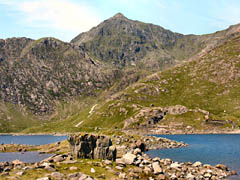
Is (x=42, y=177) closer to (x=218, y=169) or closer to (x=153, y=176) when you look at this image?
(x=153, y=176)

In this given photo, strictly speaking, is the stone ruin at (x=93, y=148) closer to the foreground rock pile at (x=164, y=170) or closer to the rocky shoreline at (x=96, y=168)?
the rocky shoreline at (x=96, y=168)

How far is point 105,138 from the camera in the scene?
57.8m

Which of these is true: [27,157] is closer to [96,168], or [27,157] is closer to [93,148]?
[93,148]

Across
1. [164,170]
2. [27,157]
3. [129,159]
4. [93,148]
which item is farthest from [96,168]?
[27,157]

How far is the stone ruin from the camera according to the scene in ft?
182

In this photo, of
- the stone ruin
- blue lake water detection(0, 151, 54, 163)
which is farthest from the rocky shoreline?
blue lake water detection(0, 151, 54, 163)

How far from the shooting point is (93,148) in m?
56.8

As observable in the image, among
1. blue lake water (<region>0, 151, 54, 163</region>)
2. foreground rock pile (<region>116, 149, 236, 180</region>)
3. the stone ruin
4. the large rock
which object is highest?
the stone ruin

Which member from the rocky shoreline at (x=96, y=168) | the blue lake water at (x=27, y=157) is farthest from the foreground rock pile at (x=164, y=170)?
the blue lake water at (x=27, y=157)

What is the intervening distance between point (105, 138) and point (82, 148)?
18.5ft

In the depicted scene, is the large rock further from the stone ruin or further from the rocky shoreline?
the stone ruin

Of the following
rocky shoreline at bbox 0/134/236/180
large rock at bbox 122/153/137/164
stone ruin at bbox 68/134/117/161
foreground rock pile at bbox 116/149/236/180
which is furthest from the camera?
stone ruin at bbox 68/134/117/161

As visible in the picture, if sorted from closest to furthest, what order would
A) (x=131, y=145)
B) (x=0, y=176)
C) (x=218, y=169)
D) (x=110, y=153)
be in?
1. (x=0, y=176)
2. (x=110, y=153)
3. (x=218, y=169)
4. (x=131, y=145)

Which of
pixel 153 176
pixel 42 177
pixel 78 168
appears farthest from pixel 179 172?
pixel 42 177
